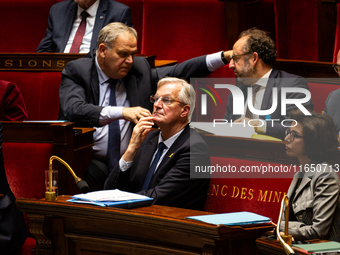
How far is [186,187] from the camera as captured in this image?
5.66 ft

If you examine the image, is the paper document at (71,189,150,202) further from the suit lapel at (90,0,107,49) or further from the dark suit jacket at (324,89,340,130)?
the suit lapel at (90,0,107,49)

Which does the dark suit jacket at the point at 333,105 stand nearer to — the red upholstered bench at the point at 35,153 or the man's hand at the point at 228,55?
the man's hand at the point at 228,55

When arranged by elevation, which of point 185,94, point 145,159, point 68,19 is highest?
point 68,19

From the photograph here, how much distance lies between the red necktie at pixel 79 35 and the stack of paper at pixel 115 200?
1.46 metres

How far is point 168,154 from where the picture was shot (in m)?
1.84

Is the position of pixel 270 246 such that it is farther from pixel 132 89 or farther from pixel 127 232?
pixel 132 89

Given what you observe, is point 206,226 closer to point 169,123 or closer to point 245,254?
point 245,254

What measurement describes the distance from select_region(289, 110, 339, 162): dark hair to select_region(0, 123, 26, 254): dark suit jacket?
1075mm

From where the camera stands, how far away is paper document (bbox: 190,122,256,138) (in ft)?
6.16

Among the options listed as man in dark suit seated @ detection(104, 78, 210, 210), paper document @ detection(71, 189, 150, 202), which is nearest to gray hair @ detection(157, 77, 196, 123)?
man in dark suit seated @ detection(104, 78, 210, 210)

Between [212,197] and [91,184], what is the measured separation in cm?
62

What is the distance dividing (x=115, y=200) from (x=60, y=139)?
0.54 m

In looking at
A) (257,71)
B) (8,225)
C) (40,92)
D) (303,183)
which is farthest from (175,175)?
(40,92)

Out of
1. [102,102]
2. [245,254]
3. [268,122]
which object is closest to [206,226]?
[245,254]
